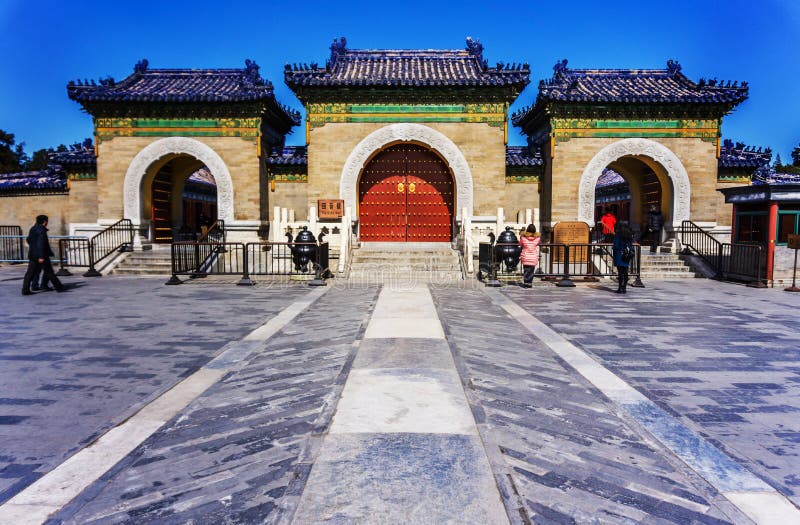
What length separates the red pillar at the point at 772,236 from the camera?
11.9m

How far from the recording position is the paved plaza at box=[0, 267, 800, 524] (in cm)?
248

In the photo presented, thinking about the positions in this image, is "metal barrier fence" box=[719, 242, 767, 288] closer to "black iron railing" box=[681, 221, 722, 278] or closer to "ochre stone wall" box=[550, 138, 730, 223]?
"black iron railing" box=[681, 221, 722, 278]

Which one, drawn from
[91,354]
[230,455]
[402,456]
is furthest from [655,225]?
[230,455]

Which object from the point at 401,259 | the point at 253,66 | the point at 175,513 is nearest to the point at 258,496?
the point at 175,513

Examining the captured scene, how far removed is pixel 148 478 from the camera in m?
2.78

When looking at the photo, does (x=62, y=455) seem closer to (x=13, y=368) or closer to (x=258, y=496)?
(x=258, y=496)

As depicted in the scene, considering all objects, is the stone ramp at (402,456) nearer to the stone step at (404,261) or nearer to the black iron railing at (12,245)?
the stone step at (404,261)

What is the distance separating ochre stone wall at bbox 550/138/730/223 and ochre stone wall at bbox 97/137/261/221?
33.1ft

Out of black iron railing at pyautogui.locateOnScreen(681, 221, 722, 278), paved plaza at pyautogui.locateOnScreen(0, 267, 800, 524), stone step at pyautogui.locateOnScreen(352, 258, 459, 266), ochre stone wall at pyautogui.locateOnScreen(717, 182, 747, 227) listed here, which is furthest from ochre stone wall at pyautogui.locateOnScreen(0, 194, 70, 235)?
ochre stone wall at pyautogui.locateOnScreen(717, 182, 747, 227)

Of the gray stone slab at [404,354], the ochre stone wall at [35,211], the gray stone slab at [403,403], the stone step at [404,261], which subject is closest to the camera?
the gray stone slab at [403,403]

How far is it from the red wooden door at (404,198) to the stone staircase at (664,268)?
622 centimetres

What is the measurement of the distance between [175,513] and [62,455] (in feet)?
4.07

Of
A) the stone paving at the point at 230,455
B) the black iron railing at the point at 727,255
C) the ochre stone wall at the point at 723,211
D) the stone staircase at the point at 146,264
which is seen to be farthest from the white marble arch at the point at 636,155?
the stone paving at the point at 230,455

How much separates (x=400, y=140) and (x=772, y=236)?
10.5 m
